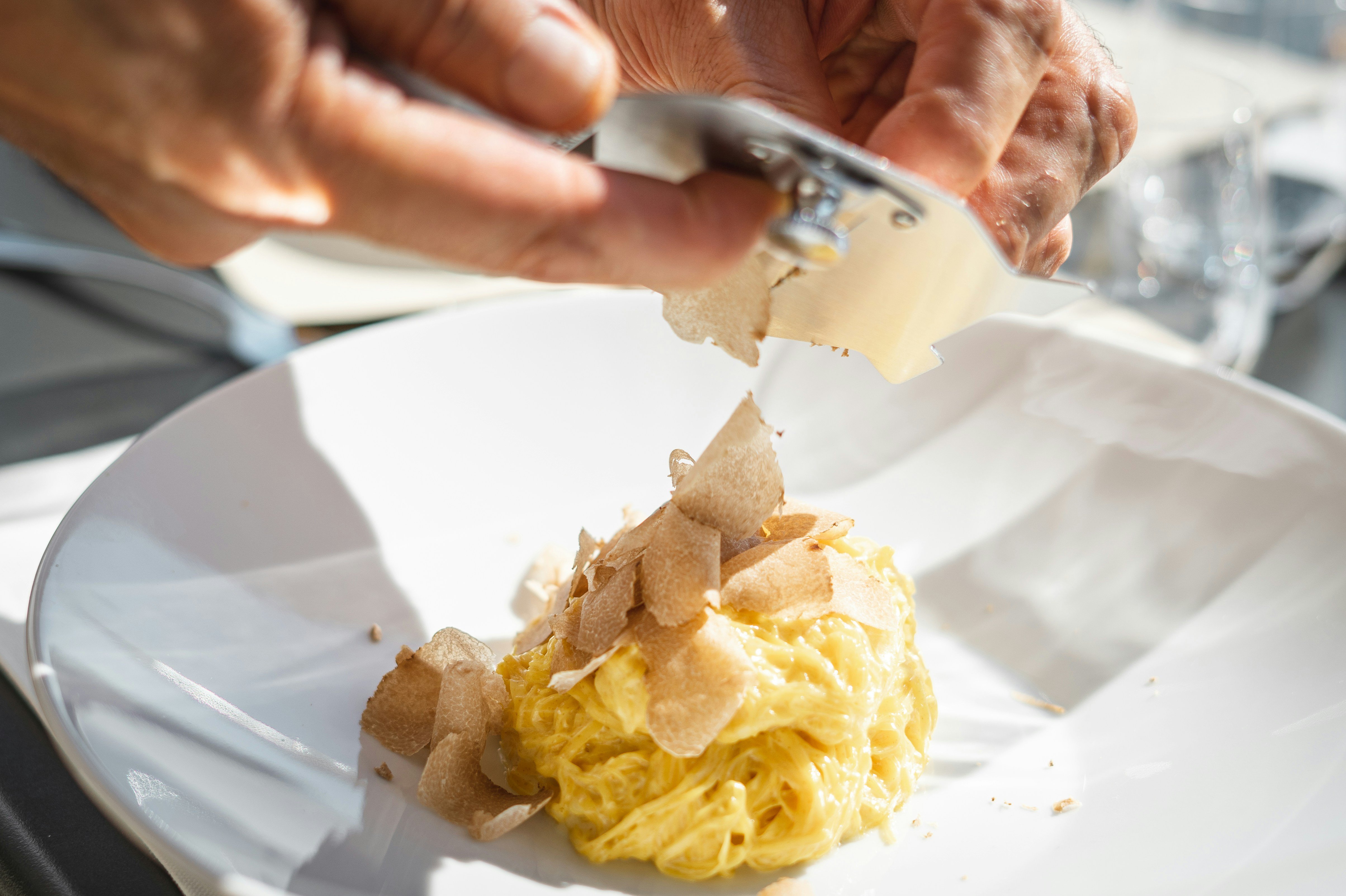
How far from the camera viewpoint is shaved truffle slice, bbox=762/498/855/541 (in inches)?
50.5

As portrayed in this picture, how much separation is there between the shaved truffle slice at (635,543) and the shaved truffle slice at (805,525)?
152mm

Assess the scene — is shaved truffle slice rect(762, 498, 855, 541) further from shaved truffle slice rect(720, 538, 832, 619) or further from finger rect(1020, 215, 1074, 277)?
finger rect(1020, 215, 1074, 277)

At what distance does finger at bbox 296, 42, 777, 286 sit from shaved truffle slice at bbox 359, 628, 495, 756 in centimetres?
55

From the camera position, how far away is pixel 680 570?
1.12 metres

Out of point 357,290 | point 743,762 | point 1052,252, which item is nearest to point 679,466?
point 743,762

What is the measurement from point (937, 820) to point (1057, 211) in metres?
0.76

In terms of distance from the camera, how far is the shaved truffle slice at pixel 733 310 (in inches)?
43.6

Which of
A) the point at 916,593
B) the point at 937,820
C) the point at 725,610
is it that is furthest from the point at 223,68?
the point at 916,593

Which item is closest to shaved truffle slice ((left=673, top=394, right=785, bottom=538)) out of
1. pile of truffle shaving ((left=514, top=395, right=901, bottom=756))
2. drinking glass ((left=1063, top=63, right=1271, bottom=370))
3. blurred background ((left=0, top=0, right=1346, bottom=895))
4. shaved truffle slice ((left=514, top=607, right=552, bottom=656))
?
pile of truffle shaving ((left=514, top=395, right=901, bottom=756))

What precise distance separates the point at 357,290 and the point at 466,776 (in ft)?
4.76

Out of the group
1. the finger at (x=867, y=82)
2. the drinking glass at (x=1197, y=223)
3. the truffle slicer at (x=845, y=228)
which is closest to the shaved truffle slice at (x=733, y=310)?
the truffle slicer at (x=845, y=228)

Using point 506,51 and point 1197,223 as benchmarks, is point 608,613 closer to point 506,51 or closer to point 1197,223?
point 506,51

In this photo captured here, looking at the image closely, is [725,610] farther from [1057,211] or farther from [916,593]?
[1057,211]

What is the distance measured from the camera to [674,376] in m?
1.79
